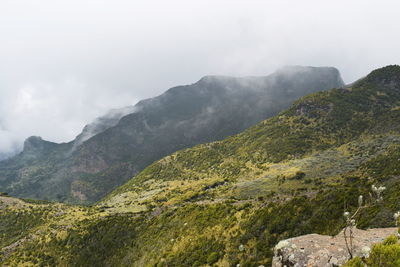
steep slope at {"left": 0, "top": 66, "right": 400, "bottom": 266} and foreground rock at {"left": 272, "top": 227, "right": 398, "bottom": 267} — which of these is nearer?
foreground rock at {"left": 272, "top": 227, "right": 398, "bottom": 267}

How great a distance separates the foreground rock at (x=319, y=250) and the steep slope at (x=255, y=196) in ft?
9.42

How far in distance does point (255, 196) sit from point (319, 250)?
5148 centimetres

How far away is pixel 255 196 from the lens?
64250 millimetres

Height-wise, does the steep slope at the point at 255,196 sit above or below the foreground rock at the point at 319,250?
below

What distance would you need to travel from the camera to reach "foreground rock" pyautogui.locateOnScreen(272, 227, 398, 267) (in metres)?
13.2

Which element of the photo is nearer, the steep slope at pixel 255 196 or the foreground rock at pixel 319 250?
the foreground rock at pixel 319 250

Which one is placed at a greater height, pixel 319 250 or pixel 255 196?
pixel 319 250

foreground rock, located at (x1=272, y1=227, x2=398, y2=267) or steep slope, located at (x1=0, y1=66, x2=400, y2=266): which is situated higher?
foreground rock, located at (x1=272, y1=227, x2=398, y2=267)

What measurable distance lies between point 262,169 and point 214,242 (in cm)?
7095

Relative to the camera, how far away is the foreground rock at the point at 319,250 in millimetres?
13227

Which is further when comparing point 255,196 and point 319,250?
point 255,196

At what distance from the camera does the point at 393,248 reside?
924 cm

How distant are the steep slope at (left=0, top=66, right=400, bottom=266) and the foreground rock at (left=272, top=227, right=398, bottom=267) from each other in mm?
2871

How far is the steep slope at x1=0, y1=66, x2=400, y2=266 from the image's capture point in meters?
29.6
